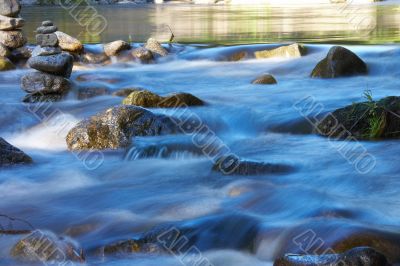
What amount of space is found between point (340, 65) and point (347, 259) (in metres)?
10.4

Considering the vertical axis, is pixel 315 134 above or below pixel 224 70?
above

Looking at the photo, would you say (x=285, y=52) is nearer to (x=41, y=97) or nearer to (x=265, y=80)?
(x=265, y=80)

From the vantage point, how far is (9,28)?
19.5m

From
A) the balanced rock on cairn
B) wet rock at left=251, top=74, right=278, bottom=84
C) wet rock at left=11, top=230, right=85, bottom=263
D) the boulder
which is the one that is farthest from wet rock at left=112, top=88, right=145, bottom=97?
wet rock at left=11, top=230, right=85, bottom=263

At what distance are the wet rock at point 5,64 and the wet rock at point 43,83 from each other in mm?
4792

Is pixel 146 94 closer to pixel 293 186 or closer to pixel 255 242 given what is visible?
pixel 293 186

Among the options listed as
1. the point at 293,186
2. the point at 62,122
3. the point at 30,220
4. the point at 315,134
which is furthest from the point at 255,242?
the point at 62,122

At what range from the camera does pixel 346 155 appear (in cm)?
873

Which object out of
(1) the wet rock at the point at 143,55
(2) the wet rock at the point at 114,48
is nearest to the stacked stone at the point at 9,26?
(2) the wet rock at the point at 114,48

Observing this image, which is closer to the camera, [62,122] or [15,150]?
Answer: [15,150]

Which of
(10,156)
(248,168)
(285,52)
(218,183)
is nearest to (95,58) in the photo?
(285,52)

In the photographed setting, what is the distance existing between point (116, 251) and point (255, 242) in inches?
46.3

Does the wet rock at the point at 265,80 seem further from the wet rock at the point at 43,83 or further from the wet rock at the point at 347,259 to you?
the wet rock at the point at 347,259

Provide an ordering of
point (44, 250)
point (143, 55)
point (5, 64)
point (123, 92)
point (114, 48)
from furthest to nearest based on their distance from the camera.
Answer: point (114, 48) < point (143, 55) < point (5, 64) < point (123, 92) < point (44, 250)
